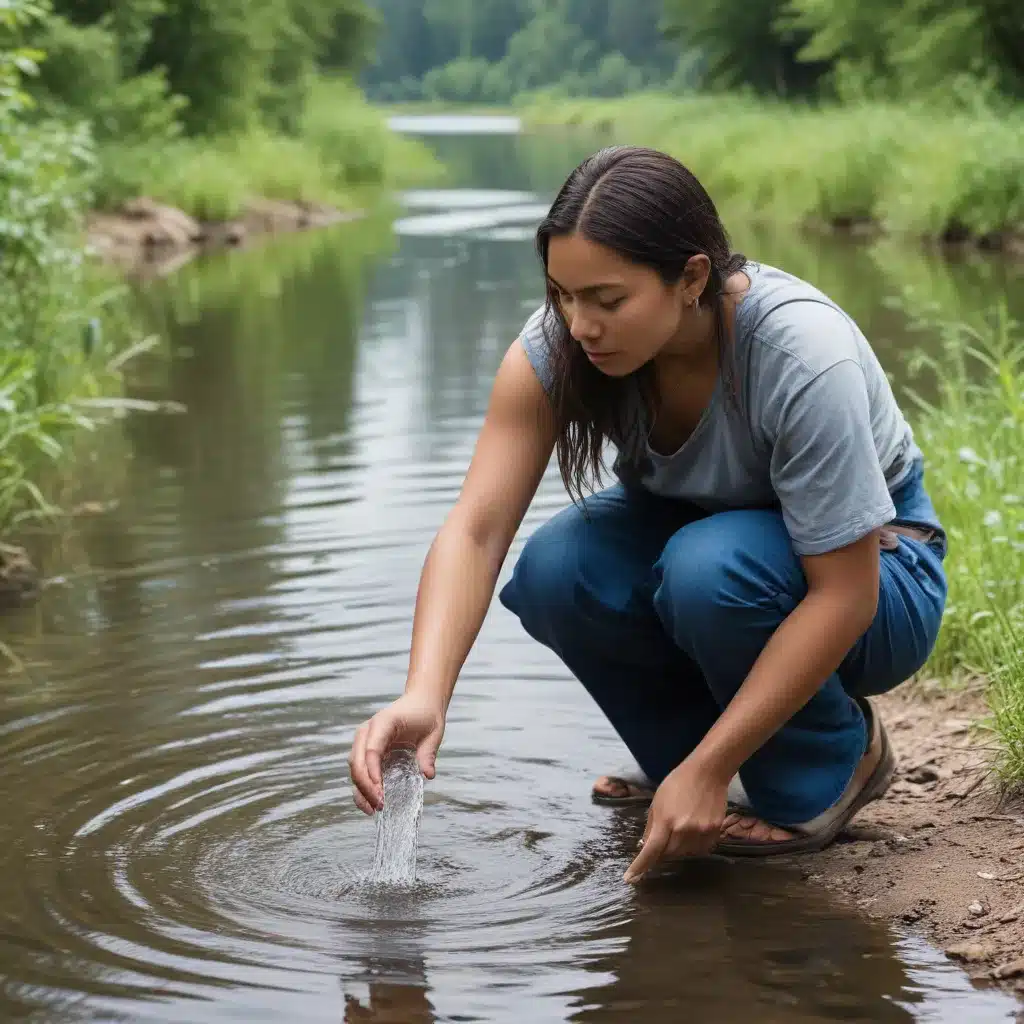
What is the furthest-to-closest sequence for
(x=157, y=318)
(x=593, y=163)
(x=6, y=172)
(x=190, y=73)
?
1. (x=190, y=73)
2. (x=157, y=318)
3. (x=6, y=172)
4. (x=593, y=163)

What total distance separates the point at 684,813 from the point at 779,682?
253 mm

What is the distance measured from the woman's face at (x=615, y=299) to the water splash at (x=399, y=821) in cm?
71

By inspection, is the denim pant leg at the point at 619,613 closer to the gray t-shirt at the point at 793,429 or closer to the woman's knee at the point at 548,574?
the woman's knee at the point at 548,574

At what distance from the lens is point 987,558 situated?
4043mm

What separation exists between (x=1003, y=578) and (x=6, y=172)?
3.63 metres

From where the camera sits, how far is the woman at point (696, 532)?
106 inches

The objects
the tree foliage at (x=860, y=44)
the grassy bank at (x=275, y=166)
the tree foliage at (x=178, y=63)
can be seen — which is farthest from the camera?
the tree foliage at (x=860, y=44)

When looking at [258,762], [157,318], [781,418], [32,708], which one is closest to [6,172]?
[32,708]

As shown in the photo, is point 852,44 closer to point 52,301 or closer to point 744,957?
point 52,301

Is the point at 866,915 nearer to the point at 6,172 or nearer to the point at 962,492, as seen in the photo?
the point at 962,492

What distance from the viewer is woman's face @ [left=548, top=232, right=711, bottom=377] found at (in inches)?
104

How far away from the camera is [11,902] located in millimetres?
2939

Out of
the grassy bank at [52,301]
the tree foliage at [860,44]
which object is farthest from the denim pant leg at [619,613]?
the tree foliage at [860,44]

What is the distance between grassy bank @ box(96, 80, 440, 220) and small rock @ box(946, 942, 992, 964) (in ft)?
36.4
